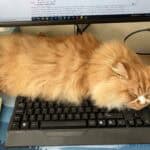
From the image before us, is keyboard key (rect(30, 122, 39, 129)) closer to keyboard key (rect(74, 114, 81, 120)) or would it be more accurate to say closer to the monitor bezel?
keyboard key (rect(74, 114, 81, 120))

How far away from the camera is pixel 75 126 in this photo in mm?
711

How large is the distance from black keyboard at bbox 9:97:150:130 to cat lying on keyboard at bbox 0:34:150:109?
0.04 m

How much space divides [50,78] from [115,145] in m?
0.27

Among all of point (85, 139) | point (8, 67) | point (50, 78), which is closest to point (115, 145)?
point (85, 139)

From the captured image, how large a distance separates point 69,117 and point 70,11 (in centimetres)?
29

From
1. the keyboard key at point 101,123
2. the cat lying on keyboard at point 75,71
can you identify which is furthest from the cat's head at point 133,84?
the keyboard key at point 101,123

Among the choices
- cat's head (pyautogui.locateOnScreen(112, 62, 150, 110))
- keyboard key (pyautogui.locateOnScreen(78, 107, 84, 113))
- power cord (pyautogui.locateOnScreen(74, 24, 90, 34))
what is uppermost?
power cord (pyautogui.locateOnScreen(74, 24, 90, 34))

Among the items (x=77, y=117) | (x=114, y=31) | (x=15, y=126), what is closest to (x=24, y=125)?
(x=15, y=126)

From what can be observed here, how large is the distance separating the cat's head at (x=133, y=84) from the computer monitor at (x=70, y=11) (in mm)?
155

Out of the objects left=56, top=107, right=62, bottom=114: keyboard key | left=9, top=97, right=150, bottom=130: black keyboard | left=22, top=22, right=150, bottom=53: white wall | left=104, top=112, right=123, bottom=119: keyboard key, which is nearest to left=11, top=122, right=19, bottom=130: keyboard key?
left=9, top=97, right=150, bottom=130: black keyboard

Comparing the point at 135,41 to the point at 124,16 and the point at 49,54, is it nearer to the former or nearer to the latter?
the point at 124,16

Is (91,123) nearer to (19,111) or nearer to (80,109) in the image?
(80,109)

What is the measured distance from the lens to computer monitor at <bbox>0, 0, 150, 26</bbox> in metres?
0.83

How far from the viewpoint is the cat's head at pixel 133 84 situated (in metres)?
0.77
